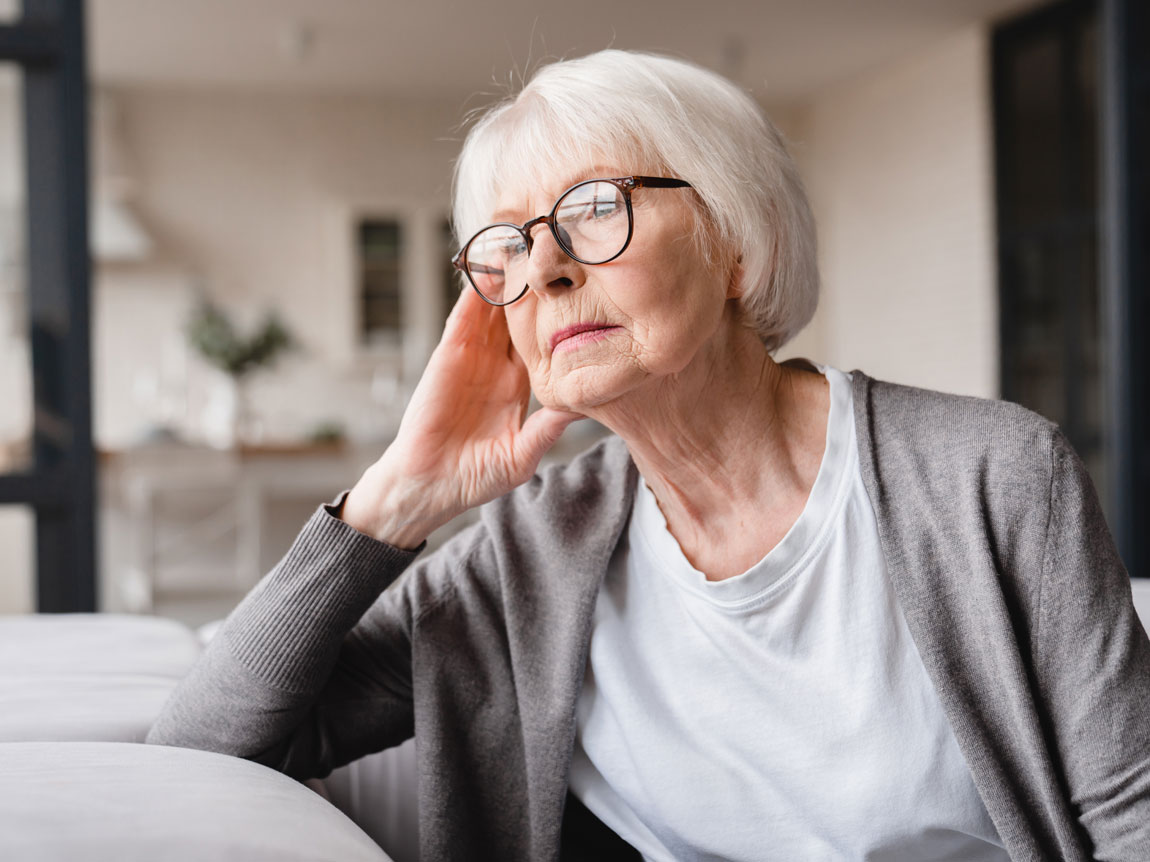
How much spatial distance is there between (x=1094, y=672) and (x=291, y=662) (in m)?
0.74

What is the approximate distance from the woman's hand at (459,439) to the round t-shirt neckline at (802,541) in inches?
8.1

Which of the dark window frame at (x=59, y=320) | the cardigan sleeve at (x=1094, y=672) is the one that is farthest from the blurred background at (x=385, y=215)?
the cardigan sleeve at (x=1094, y=672)

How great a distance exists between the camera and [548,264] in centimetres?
110

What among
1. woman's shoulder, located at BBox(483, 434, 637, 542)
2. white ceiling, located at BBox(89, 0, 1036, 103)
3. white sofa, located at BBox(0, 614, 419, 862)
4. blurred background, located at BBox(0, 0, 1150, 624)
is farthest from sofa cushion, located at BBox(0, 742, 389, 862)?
white ceiling, located at BBox(89, 0, 1036, 103)

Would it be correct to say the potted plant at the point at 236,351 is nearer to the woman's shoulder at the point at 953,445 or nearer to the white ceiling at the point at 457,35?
the white ceiling at the point at 457,35

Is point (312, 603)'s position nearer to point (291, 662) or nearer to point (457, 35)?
point (291, 662)

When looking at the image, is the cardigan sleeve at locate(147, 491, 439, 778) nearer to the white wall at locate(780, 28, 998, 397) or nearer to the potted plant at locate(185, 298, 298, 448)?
the potted plant at locate(185, 298, 298, 448)

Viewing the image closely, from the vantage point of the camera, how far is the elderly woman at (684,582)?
99cm

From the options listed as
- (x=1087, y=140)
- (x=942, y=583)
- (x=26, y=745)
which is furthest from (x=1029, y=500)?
(x=1087, y=140)

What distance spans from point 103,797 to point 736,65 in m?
6.61

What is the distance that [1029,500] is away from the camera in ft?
3.25

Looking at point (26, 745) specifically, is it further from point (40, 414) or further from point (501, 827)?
point (40, 414)

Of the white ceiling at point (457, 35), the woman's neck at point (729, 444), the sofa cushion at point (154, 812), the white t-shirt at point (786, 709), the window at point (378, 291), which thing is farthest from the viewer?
the window at point (378, 291)

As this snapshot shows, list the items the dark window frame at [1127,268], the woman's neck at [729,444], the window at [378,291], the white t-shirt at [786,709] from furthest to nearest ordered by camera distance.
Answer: the window at [378,291] → the dark window frame at [1127,268] → the woman's neck at [729,444] → the white t-shirt at [786,709]
